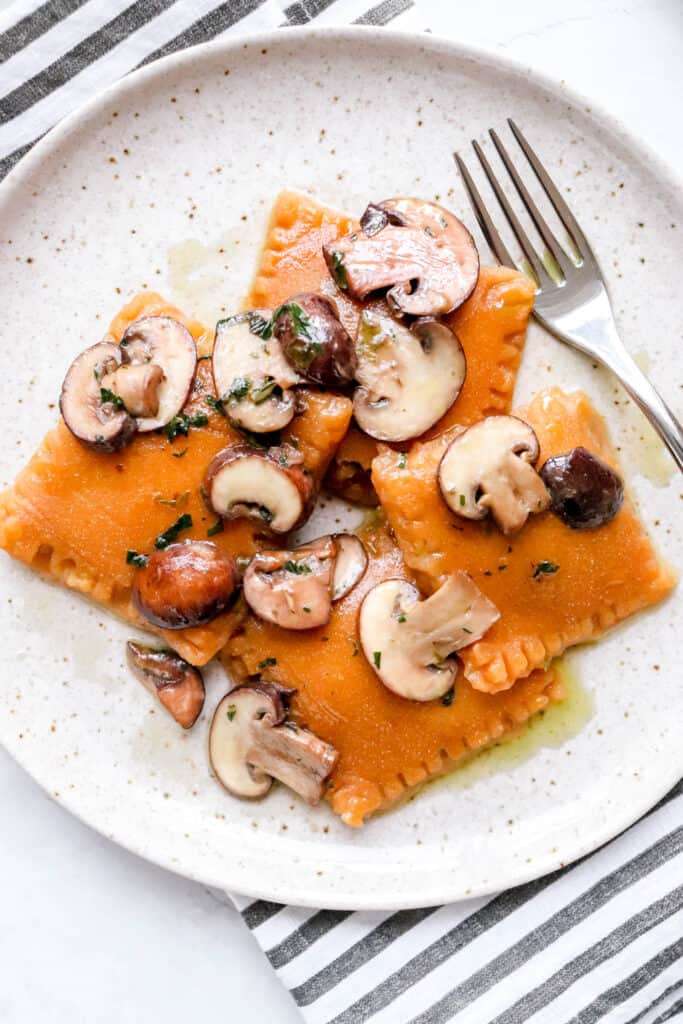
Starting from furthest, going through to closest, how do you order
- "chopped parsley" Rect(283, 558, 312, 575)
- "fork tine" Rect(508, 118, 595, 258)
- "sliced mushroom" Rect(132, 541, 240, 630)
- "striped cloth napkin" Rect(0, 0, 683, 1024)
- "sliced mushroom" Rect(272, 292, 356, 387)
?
"striped cloth napkin" Rect(0, 0, 683, 1024)
"fork tine" Rect(508, 118, 595, 258)
"chopped parsley" Rect(283, 558, 312, 575)
"sliced mushroom" Rect(132, 541, 240, 630)
"sliced mushroom" Rect(272, 292, 356, 387)

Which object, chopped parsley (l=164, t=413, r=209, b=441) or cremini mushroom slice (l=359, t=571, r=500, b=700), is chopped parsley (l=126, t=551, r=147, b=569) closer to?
chopped parsley (l=164, t=413, r=209, b=441)

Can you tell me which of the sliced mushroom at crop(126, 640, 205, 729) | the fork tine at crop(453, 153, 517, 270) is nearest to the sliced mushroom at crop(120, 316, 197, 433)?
the sliced mushroom at crop(126, 640, 205, 729)

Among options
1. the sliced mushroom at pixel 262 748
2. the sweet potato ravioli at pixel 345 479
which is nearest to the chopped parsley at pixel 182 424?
the sweet potato ravioli at pixel 345 479

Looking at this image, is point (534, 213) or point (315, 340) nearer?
point (315, 340)

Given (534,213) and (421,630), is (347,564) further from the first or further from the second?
(534,213)

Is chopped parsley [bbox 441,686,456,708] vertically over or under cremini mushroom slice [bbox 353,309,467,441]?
under

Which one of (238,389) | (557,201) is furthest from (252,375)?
(557,201)
